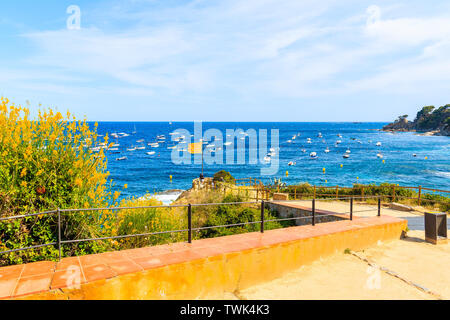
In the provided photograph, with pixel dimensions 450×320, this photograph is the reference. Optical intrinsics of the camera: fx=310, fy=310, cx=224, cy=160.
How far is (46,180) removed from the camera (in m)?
4.79

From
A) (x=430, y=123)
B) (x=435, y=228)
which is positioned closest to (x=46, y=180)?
(x=435, y=228)

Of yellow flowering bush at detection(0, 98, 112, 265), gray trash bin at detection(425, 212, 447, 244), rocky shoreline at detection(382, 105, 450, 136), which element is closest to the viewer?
yellow flowering bush at detection(0, 98, 112, 265)

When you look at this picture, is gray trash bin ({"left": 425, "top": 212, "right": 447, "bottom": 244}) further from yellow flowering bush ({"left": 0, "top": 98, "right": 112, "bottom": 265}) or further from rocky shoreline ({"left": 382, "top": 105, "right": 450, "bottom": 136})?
rocky shoreline ({"left": 382, "top": 105, "right": 450, "bottom": 136})

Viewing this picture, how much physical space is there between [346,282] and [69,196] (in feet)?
15.5

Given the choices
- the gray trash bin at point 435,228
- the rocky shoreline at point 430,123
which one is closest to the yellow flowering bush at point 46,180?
the gray trash bin at point 435,228

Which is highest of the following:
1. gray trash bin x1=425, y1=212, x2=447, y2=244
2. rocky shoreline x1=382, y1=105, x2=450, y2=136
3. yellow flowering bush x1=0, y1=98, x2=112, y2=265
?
rocky shoreline x1=382, y1=105, x2=450, y2=136

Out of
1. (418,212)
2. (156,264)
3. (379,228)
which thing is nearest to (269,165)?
(418,212)

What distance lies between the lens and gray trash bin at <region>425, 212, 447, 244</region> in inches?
315

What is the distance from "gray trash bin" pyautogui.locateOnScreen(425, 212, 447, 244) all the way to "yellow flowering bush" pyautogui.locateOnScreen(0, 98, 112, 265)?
7.96 meters

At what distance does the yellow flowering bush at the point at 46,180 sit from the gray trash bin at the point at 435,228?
7959mm

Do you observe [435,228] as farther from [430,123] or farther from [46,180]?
[430,123]

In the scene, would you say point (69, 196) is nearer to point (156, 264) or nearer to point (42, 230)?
point (42, 230)

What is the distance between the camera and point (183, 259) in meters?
4.41

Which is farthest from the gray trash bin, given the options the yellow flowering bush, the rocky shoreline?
the rocky shoreline
